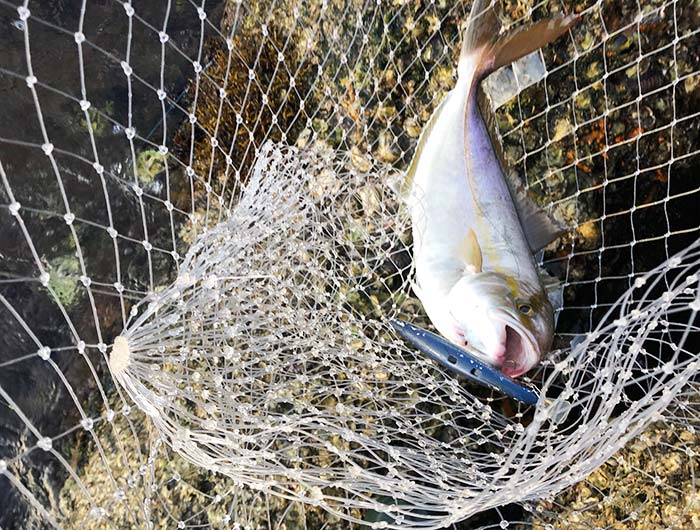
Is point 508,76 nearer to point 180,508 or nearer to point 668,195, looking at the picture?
point 668,195

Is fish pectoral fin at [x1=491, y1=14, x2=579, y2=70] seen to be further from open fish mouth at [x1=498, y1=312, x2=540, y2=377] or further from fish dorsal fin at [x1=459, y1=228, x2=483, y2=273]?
open fish mouth at [x1=498, y1=312, x2=540, y2=377]

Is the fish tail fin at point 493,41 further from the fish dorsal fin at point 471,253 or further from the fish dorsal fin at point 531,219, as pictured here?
the fish dorsal fin at point 471,253

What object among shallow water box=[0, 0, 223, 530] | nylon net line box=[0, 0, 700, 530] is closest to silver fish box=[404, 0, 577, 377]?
nylon net line box=[0, 0, 700, 530]

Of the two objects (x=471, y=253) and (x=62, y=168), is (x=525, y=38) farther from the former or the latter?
(x=62, y=168)

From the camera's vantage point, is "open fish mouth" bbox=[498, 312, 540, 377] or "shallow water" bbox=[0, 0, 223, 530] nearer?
"open fish mouth" bbox=[498, 312, 540, 377]

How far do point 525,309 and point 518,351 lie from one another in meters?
0.18

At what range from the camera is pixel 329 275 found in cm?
261

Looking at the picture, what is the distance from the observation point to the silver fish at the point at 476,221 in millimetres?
2318

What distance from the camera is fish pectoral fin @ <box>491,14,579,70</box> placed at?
2.39 meters

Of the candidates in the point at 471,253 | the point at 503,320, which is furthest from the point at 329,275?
the point at 503,320

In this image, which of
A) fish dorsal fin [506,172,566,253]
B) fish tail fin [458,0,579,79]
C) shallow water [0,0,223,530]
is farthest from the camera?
shallow water [0,0,223,530]

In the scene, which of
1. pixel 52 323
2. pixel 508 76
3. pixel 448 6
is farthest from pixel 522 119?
pixel 52 323

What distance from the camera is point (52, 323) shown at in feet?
12.3

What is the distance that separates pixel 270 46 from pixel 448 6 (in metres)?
1.12
